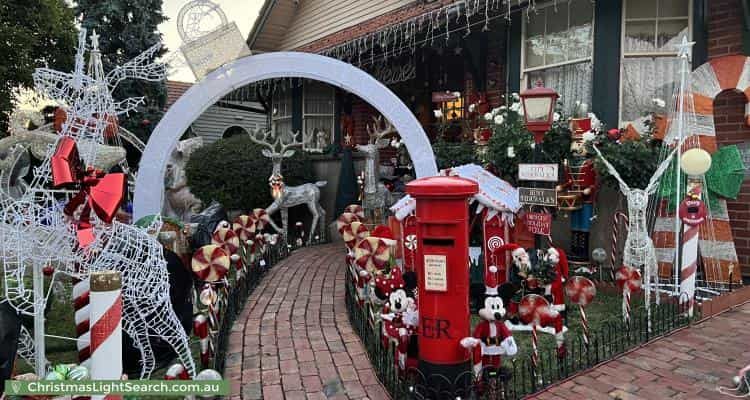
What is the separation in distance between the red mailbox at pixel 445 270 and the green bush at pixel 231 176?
884 centimetres

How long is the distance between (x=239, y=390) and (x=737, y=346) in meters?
4.69

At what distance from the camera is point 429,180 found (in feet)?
12.4

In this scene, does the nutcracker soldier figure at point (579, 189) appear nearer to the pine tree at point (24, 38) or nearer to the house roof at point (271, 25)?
the house roof at point (271, 25)

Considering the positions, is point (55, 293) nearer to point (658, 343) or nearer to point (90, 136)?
point (90, 136)

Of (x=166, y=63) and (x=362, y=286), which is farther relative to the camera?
(x=362, y=286)

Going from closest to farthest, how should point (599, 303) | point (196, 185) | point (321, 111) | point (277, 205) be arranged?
point (599, 303), point (277, 205), point (196, 185), point (321, 111)

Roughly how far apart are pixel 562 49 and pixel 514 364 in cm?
654

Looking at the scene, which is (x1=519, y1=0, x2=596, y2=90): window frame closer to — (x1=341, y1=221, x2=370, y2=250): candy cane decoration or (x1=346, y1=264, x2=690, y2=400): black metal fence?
(x1=346, y1=264, x2=690, y2=400): black metal fence

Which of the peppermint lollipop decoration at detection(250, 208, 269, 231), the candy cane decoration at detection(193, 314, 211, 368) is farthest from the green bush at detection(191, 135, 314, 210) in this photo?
the candy cane decoration at detection(193, 314, 211, 368)

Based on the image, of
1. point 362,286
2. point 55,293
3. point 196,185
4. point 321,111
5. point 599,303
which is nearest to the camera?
point 362,286

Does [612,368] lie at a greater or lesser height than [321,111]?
lesser

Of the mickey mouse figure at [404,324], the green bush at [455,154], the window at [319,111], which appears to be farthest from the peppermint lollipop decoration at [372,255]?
the window at [319,111]

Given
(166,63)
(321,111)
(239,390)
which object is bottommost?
(239,390)

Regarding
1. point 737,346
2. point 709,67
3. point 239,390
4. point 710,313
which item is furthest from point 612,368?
point 709,67
